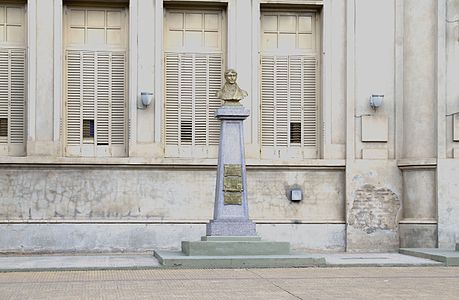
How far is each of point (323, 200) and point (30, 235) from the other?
665 centimetres

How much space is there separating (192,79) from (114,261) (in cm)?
568

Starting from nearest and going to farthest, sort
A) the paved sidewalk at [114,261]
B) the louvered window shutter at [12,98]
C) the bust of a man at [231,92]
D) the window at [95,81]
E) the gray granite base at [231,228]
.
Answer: the paved sidewalk at [114,261] → the gray granite base at [231,228] → the bust of a man at [231,92] → the louvered window shutter at [12,98] → the window at [95,81]

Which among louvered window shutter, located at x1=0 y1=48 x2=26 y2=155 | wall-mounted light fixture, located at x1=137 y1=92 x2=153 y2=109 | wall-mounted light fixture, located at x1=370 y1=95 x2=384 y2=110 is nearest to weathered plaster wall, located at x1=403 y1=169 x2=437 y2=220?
wall-mounted light fixture, located at x1=370 y1=95 x2=384 y2=110

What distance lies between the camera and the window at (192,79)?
72.7ft

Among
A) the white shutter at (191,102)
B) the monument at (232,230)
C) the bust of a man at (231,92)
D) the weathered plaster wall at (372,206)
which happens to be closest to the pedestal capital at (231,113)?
the monument at (232,230)

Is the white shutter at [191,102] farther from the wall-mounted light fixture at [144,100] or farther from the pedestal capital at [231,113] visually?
the pedestal capital at [231,113]

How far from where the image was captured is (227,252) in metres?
17.8

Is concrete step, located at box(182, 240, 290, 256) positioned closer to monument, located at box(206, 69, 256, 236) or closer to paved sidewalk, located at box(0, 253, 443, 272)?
monument, located at box(206, 69, 256, 236)

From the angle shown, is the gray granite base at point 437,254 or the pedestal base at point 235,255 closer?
the pedestal base at point 235,255

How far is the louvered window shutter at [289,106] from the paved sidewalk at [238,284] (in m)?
5.97

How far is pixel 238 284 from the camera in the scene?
14.4m

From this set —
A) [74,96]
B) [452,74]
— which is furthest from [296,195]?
[74,96]

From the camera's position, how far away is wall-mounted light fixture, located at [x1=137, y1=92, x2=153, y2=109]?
21.4 m

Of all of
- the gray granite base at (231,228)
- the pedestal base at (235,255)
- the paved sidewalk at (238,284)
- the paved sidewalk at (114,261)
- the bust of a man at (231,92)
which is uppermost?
the bust of a man at (231,92)
